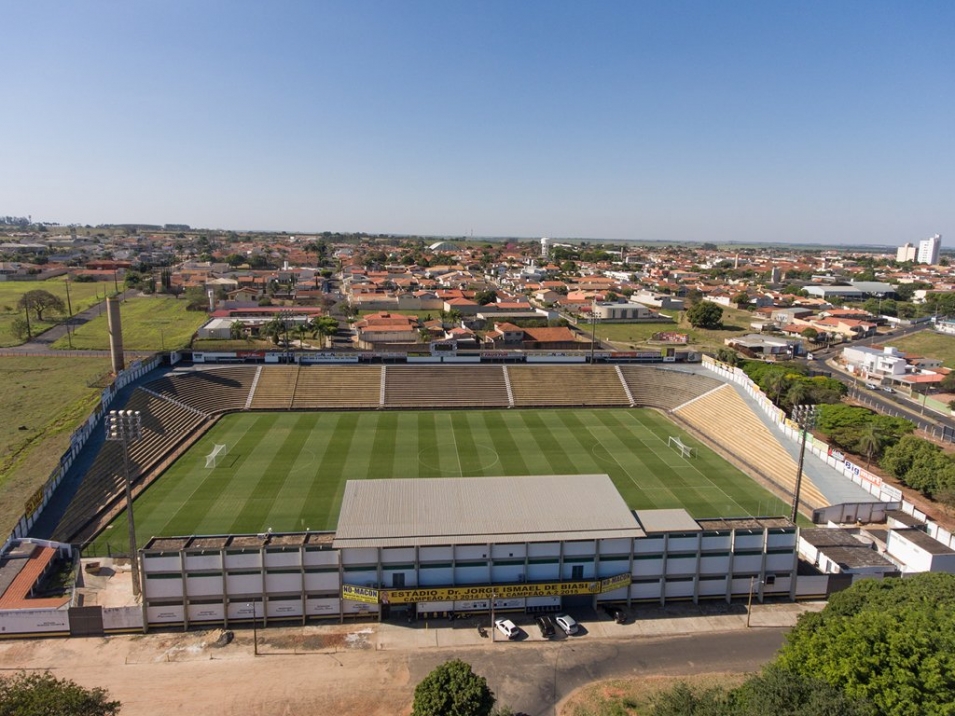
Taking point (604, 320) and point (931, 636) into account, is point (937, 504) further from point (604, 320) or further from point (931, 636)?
point (604, 320)

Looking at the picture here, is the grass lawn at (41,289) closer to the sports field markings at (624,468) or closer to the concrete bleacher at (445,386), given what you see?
the concrete bleacher at (445,386)

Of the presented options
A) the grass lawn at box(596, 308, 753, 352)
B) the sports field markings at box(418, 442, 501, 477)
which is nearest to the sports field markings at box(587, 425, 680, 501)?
the sports field markings at box(418, 442, 501, 477)

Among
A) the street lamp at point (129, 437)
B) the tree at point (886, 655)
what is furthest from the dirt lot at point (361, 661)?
the tree at point (886, 655)

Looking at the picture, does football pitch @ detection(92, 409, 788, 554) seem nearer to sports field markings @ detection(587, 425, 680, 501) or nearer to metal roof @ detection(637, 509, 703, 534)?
sports field markings @ detection(587, 425, 680, 501)

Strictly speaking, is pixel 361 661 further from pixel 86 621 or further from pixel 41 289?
pixel 41 289

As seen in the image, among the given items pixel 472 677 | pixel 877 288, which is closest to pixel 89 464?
pixel 472 677

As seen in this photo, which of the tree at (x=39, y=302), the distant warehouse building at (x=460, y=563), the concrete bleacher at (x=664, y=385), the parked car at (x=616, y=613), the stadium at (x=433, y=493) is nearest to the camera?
the distant warehouse building at (x=460, y=563)
